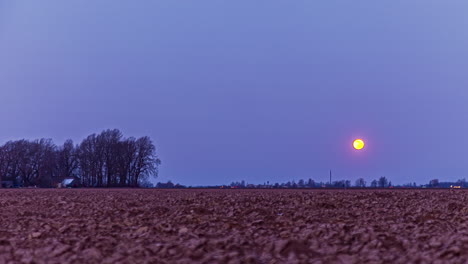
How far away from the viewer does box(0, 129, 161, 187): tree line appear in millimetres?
98688

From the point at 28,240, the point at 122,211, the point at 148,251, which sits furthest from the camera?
the point at 122,211

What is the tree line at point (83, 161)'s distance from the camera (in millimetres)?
98688

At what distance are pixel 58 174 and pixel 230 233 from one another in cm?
10420

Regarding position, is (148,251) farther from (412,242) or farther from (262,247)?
(412,242)

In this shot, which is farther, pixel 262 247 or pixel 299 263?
pixel 262 247

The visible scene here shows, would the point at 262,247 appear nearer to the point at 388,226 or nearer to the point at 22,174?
the point at 388,226

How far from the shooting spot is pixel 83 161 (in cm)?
10844

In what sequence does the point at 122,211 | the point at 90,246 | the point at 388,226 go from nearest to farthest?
the point at 90,246
the point at 388,226
the point at 122,211

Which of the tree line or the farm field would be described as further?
the tree line

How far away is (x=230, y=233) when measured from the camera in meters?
12.1

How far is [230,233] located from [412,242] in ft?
11.9

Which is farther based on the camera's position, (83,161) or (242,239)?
(83,161)

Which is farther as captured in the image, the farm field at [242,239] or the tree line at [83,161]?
Result: the tree line at [83,161]

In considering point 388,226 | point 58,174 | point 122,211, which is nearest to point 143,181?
point 58,174
